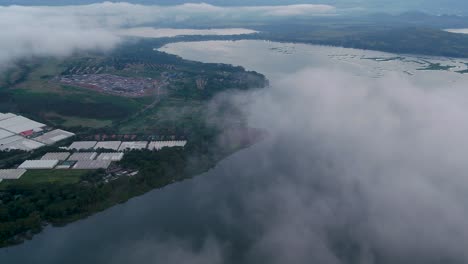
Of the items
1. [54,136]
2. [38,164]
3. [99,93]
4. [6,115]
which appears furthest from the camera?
[99,93]

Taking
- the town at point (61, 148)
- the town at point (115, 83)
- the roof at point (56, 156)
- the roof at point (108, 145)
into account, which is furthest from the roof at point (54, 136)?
the town at point (115, 83)

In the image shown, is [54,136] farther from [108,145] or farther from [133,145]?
[133,145]

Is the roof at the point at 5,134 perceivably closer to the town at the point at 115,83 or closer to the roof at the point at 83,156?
the roof at the point at 83,156

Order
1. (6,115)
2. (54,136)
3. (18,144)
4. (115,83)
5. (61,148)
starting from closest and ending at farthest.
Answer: (61,148) < (18,144) < (54,136) < (6,115) < (115,83)

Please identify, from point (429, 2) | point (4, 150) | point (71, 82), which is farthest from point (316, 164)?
point (429, 2)

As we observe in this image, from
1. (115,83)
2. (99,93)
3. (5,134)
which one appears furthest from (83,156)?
(115,83)

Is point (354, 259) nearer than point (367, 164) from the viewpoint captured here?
Yes

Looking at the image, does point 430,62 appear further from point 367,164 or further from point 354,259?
point 354,259

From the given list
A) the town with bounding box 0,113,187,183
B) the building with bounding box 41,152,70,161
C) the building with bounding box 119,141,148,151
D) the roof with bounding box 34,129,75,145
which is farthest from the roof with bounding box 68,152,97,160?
the roof with bounding box 34,129,75,145

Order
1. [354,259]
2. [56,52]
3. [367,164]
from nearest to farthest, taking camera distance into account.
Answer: [354,259], [367,164], [56,52]
